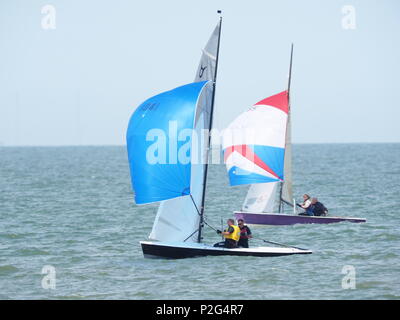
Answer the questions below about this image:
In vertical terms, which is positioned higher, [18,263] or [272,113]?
[272,113]

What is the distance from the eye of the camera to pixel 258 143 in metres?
34.6

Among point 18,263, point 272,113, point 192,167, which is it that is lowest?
point 18,263

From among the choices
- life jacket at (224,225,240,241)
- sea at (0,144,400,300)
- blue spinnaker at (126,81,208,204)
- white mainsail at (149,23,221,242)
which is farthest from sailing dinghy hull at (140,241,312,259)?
blue spinnaker at (126,81,208,204)

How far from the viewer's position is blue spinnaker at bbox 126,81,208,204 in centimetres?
2436

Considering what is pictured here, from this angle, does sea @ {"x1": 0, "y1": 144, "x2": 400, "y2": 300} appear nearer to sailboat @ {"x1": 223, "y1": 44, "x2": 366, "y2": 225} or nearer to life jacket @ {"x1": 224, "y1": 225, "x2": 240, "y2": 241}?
sailboat @ {"x1": 223, "y1": 44, "x2": 366, "y2": 225}

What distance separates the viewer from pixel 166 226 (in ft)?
85.9

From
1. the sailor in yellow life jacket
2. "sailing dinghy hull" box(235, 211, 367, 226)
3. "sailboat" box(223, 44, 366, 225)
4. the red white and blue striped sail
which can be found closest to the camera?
the sailor in yellow life jacket

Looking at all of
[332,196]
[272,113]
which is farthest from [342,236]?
[332,196]

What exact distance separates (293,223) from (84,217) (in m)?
11.8

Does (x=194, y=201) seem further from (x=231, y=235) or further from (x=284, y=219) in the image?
(x=284, y=219)

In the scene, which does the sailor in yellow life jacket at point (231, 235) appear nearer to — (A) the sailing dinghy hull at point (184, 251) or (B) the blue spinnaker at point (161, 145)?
(A) the sailing dinghy hull at point (184, 251)

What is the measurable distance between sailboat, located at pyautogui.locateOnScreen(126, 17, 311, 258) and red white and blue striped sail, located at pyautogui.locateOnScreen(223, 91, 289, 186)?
706 centimetres

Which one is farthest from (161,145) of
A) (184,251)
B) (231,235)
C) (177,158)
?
(231,235)
